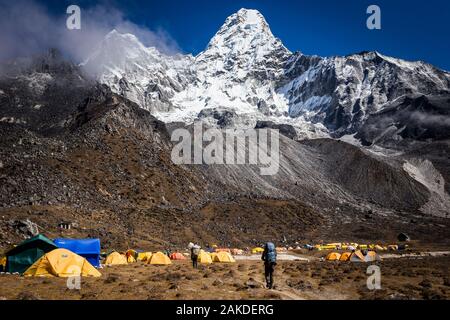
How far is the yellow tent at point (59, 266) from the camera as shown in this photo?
24484 millimetres

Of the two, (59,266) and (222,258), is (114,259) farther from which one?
(59,266)

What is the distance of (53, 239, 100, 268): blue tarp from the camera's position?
3222cm

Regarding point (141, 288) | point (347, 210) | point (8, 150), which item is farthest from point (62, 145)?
point (347, 210)

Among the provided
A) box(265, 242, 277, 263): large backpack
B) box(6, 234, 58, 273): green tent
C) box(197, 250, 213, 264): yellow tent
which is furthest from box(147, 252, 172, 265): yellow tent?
box(265, 242, 277, 263): large backpack

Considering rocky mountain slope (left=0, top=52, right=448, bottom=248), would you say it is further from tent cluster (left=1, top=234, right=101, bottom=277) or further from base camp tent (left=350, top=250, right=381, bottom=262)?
base camp tent (left=350, top=250, right=381, bottom=262)

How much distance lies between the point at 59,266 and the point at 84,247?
26.7ft

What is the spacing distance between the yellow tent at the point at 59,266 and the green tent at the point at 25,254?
7.20ft

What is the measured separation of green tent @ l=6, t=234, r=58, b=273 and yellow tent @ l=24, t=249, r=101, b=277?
2.19m

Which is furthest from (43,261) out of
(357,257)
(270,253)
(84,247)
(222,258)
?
(357,257)

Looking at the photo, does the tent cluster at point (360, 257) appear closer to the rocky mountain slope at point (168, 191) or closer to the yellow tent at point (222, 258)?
the yellow tent at point (222, 258)

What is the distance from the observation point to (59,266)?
24.6m

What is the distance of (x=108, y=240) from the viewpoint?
51.7 metres

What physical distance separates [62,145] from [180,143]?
160 feet
